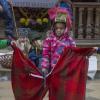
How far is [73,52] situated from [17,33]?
5217 millimetres

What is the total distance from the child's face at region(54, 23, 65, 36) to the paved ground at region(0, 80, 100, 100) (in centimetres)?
220

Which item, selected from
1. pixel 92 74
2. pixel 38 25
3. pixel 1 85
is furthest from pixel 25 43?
pixel 38 25

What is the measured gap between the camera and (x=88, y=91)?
28.7ft

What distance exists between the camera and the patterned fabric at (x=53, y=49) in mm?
6152

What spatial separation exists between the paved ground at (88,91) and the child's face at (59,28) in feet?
7.22

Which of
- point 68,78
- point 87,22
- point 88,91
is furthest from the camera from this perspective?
point 87,22

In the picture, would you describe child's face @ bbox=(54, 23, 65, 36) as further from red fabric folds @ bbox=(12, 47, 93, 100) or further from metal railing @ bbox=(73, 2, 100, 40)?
metal railing @ bbox=(73, 2, 100, 40)

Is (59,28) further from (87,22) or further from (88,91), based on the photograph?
(87,22)

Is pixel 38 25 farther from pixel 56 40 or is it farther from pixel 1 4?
pixel 56 40

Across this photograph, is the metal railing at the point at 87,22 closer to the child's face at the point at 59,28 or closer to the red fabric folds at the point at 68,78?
the child's face at the point at 59,28

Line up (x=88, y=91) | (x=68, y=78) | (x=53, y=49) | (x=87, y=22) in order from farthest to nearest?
(x=87, y=22)
(x=88, y=91)
(x=53, y=49)
(x=68, y=78)

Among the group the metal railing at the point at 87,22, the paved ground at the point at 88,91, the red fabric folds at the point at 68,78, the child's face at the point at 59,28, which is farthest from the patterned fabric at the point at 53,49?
the metal railing at the point at 87,22

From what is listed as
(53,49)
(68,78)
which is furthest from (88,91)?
(68,78)

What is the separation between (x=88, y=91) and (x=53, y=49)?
275cm
